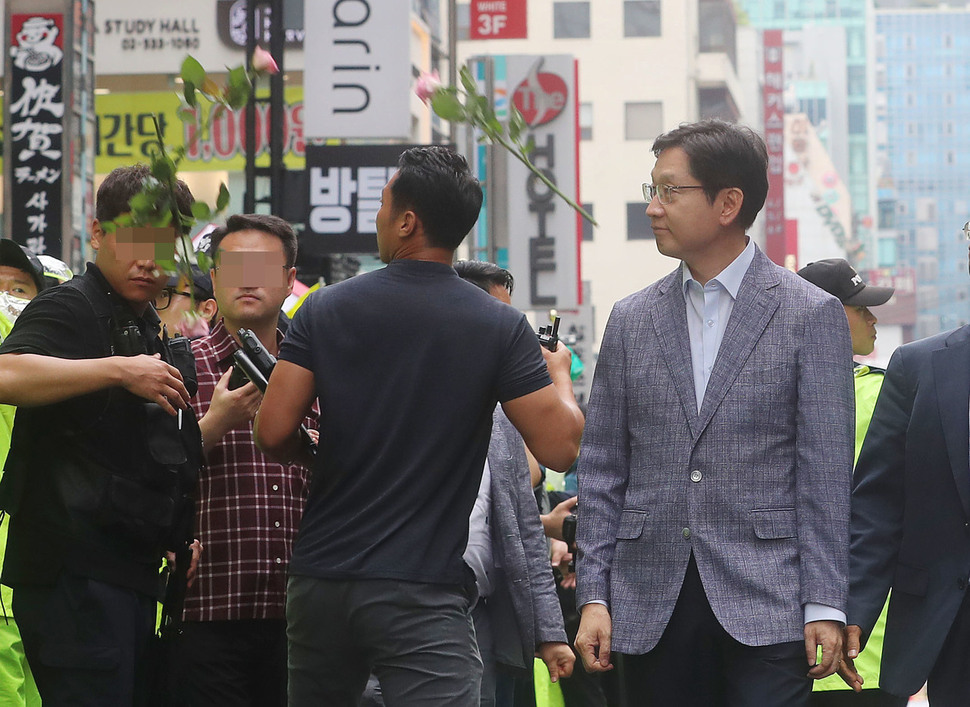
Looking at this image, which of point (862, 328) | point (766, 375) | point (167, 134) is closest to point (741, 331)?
point (766, 375)

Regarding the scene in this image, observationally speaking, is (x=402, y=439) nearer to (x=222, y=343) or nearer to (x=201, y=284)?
(x=222, y=343)

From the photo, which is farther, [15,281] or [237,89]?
[15,281]

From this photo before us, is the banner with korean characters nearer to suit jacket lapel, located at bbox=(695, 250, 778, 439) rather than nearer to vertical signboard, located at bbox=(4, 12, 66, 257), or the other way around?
vertical signboard, located at bbox=(4, 12, 66, 257)

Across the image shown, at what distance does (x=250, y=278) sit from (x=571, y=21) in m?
60.1

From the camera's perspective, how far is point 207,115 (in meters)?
3.54

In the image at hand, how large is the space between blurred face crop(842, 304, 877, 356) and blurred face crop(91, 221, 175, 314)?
117 inches

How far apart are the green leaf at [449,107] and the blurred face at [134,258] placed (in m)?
0.80

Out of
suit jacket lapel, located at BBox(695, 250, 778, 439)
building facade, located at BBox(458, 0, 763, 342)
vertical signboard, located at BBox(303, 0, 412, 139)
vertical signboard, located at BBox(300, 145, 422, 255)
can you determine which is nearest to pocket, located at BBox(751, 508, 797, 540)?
suit jacket lapel, located at BBox(695, 250, 778, 439)

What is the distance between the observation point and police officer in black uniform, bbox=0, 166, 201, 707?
375cm

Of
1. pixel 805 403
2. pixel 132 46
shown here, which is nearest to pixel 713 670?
pixel 805 403

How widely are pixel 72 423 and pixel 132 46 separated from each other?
75.2 ft

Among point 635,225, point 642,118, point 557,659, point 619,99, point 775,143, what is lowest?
point 557,659

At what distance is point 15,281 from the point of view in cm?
602

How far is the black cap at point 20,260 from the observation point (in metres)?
5.97
